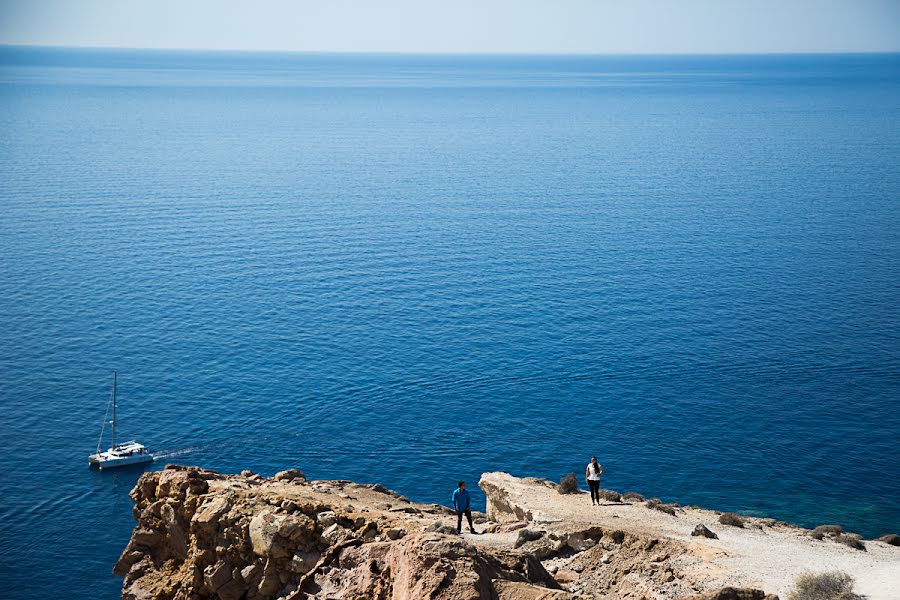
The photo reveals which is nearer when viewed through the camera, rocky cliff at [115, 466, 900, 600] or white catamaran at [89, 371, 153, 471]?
rocky cliff at [115, 466, 900, 600]

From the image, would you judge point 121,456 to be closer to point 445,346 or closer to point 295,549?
point 445,346

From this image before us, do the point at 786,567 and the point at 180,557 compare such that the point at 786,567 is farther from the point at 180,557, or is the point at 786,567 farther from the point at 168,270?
the point at 168,270

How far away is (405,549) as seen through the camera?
85.3 feet

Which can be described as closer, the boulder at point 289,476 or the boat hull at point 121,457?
the boulder at point 289,476

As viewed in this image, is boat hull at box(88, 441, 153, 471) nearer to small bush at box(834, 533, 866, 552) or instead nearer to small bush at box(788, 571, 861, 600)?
small bush at box(834, 533, 866, 552)

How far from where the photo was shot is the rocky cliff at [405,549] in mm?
26000

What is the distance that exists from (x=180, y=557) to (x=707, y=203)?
129227mm

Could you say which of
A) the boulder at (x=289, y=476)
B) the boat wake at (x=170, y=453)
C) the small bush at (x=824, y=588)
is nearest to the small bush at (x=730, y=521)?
the small bush at (x=824, y=588)

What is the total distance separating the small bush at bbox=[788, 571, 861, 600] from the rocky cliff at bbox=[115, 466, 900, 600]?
0.73 m

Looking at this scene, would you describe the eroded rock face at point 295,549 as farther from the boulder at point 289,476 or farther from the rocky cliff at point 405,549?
the boulder at point 289,476

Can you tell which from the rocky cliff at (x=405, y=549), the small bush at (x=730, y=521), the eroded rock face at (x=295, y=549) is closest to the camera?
the eroded rock face at (x=295, y=549)

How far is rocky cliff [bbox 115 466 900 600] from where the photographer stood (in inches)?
1024

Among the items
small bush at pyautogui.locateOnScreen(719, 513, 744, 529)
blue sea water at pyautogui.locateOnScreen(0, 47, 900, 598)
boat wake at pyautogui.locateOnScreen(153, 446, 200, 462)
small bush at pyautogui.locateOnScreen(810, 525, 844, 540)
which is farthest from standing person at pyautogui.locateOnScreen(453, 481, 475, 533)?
boat wake at pyautogui.locateOnScreen(153, 446, 200, 462)

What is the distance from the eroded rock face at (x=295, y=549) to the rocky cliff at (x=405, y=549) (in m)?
0.05
